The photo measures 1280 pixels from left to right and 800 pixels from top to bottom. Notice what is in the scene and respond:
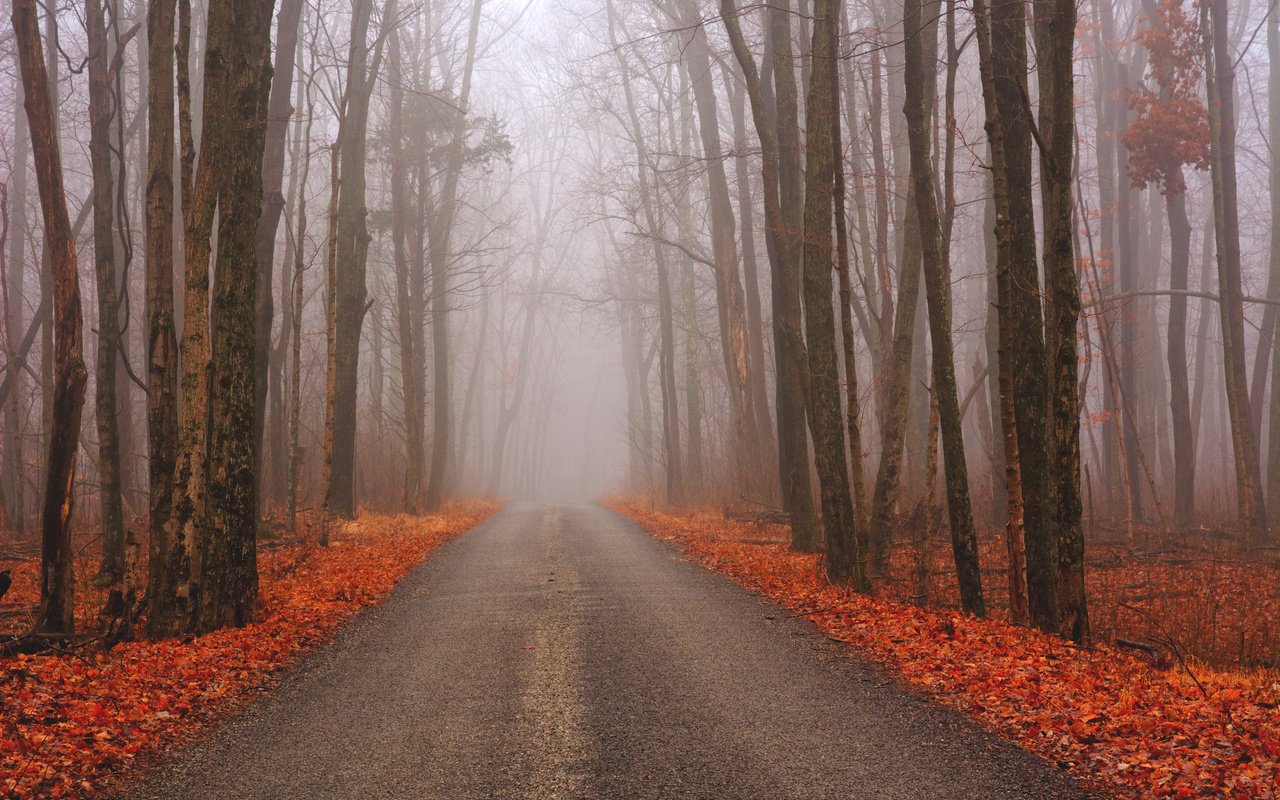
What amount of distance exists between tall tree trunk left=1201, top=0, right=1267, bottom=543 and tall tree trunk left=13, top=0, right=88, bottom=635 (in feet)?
52.0

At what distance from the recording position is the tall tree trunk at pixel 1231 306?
14836 millimetres

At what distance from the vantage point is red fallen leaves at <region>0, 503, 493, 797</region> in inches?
187

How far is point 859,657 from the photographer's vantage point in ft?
23.8

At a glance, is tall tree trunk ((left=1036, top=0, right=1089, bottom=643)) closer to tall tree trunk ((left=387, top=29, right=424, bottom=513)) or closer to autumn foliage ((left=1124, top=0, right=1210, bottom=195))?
autumn foliage ((left=1124, top=0, right=1210, bottom=195))

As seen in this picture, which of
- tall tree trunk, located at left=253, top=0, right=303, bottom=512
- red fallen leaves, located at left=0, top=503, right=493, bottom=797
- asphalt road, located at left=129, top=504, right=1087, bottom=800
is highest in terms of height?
tall tree trunk, located at left=253, top=0, right=303, bottom=512

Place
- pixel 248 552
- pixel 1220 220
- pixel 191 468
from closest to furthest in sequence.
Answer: pixel 191 468
pixel 248 552
pixel 1220 220

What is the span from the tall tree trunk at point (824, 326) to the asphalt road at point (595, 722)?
6.63 feet

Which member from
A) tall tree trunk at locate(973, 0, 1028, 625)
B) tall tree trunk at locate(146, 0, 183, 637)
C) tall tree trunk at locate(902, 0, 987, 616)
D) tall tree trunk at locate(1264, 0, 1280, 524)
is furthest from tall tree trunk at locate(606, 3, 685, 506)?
tall tree trunk at locate(146, 0, 183, 637)

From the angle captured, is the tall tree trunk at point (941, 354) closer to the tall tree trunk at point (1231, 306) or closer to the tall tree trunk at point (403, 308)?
the tall tree trunk at point (1231, 306)

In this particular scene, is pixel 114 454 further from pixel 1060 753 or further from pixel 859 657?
pixel 1060 753

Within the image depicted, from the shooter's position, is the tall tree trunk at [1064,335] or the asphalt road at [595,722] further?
the tall tree trunk at [1064,335]

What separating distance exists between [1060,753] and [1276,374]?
17.3 m

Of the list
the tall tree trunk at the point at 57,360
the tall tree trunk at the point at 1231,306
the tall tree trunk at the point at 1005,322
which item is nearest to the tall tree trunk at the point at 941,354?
the tall tree trunk at the point at 1005,322

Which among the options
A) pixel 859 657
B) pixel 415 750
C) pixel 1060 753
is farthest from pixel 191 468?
pixel 1060 753
